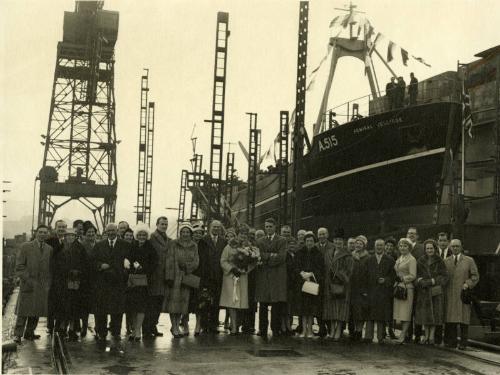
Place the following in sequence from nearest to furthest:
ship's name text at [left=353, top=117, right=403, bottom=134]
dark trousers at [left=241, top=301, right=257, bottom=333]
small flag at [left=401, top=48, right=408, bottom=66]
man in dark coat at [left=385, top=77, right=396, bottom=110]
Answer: dark trousers at [left=241, top=301, right=257, bottom=333]
small flag at [left=401, top=48, right=408, bottom=66]
ship's name text at [left=353, top=117, right=403, bottom=134]
man in dark coat at [left=385, top=77, right=396, bottom=110]

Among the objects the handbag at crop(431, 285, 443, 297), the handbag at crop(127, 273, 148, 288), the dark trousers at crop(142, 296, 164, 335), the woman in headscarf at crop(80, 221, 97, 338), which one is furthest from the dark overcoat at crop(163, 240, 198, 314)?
the handbag at crop(431, 285, 443, 297)

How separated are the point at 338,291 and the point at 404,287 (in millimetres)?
894

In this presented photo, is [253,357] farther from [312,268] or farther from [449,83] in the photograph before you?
[449,83]

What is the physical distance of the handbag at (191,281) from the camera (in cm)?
886

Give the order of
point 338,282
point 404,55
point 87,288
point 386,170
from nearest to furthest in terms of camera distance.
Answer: point 87,288 < point 338,282 < point 404,55 < point 386,170

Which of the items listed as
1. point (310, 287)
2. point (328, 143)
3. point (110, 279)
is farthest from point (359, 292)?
point (328, 143)

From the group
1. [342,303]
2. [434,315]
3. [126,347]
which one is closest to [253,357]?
[126,347]

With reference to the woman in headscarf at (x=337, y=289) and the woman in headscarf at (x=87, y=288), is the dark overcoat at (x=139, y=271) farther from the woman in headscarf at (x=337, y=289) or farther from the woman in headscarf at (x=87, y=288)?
the woman in headscarf at (x=337, y=289)

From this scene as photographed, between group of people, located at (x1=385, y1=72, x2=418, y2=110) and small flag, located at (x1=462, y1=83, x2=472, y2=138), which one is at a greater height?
group of people, located at (x1=385, y1=72, x2=418, y2=110)

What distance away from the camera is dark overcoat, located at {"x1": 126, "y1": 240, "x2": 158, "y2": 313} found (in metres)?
8.46

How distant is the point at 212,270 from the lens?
9344mm

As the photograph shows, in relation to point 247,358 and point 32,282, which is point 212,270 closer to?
point 247,358

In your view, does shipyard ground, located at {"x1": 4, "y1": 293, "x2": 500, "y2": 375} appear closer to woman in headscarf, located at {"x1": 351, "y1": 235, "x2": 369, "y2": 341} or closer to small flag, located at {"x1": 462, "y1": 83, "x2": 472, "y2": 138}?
woman in headscarf, located at {"x1": 351, "y1": 235, "x2": 369, "y2": 341}

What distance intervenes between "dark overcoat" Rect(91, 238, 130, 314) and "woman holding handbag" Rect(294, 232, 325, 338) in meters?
2.43
